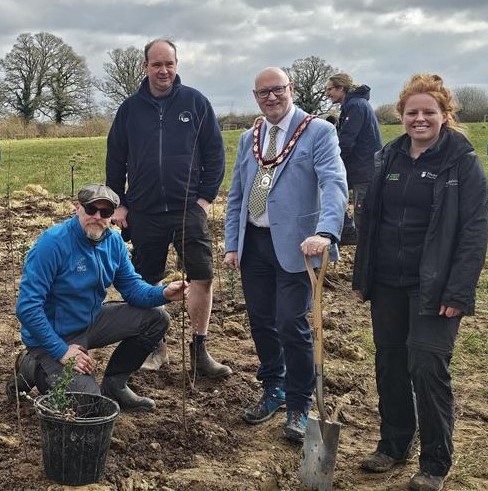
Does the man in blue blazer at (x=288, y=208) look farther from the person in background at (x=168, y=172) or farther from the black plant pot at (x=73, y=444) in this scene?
the black plant pot at (x=73, y=444)

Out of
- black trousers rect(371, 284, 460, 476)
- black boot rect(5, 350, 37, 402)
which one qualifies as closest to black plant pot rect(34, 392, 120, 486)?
black boot rect(5, 350, 37, 402)

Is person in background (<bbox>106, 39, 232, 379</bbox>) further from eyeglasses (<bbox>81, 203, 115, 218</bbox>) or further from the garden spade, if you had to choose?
the garden spade

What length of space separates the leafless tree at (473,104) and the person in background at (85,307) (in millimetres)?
45571

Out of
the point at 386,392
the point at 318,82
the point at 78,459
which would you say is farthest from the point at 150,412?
the point at 318,82

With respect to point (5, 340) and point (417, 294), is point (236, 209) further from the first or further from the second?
point (5, 340)

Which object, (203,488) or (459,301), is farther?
(203,488)

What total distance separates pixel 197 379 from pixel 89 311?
1138 millimetres

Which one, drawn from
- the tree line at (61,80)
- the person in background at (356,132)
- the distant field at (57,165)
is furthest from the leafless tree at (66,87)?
the person in background at (356,132)

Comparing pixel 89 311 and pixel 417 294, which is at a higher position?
pixel 417 294

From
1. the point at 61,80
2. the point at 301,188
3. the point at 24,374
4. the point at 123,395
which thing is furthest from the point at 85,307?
the point at 61,80

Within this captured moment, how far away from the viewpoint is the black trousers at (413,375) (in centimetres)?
337

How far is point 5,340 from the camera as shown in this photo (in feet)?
17.9

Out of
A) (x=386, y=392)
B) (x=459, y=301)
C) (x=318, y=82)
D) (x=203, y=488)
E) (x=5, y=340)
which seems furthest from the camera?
(x=318, y=82)

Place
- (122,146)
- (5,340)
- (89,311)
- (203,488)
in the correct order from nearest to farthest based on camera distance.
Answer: (203,488) < (89,311) < (122,146) < (5,340)
